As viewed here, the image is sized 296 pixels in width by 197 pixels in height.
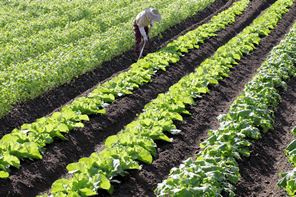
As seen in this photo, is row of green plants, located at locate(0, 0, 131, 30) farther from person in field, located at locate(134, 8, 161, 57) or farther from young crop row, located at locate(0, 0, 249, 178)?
young crop row, located at locate(0, 0, 249, 178)

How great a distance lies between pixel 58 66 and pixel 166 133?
13.1ft

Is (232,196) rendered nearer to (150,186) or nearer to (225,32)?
(150,186)

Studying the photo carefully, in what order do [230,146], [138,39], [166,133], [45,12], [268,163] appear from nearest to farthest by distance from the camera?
[230,146] < [268,163] < [166,133] < [138,39] < [45,12]

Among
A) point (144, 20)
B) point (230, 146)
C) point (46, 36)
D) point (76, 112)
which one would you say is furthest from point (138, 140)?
point (46, 36)

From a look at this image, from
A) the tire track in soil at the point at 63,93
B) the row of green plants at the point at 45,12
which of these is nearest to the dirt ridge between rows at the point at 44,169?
the tire track in soil at the point at 63,93

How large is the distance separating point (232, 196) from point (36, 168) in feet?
10.9

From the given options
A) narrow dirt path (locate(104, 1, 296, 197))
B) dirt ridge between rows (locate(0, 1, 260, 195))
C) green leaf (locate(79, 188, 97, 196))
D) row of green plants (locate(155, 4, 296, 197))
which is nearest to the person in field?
narrow dirt path (locate(104, 1, 296, 197))

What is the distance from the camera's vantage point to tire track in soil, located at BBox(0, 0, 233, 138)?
7.05 metres

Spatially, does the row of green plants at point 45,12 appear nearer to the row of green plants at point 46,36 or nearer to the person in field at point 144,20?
the row of green plants at point 46,36

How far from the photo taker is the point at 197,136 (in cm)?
595

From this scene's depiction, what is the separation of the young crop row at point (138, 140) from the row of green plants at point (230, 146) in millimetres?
144

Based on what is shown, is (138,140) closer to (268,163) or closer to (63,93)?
(268,163)

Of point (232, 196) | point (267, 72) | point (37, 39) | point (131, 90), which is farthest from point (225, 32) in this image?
point (232, 196)

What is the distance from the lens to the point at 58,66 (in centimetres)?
809
